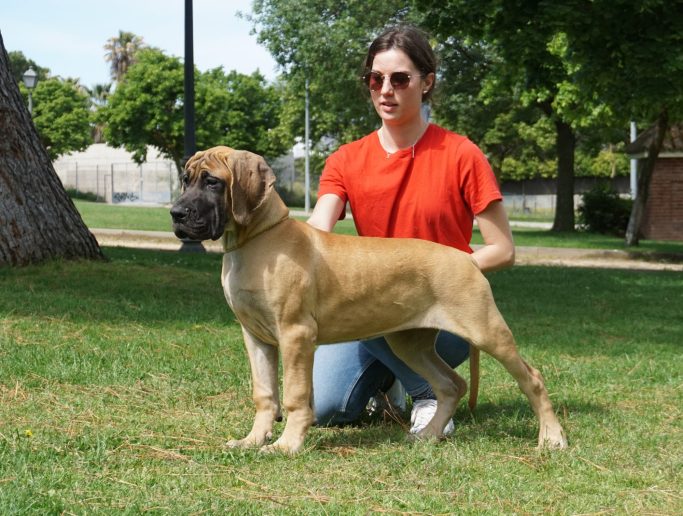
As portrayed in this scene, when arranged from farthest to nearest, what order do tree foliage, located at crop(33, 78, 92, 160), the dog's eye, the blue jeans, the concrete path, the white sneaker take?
tree foliage, located at crop(33, 78, 92, 160) → the concrete path → the blue jeans → the white sneaker → the dog's eye

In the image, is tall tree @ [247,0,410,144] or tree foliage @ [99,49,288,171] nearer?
tall tree @ [247,0,410,144]

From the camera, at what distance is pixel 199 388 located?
19.9 feet

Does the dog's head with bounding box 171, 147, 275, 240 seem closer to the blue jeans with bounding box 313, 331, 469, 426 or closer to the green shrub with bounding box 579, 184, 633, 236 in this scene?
the blue jeans with bounding box 313, 331, 469, 426

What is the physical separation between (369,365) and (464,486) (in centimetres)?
166

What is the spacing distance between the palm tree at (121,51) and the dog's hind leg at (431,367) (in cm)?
9073

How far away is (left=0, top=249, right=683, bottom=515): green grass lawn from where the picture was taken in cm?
393

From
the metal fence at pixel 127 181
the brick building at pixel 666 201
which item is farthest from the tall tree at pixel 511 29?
the metal fence at pixel 127 181

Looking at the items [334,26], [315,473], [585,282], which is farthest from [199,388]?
[334,26]

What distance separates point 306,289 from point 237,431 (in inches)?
40.5

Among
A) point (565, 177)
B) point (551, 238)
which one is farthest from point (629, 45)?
point (565, 177)

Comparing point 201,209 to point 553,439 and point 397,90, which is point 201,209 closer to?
point 397,90

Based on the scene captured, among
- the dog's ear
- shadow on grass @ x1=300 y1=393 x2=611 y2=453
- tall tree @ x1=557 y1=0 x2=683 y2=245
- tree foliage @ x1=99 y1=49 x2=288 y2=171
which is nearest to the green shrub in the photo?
tall tree @ x1=557 y1=0 x2=683 y2=245

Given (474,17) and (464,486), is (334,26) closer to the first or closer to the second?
(474,17)

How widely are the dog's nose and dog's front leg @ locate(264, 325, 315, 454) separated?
740mm
